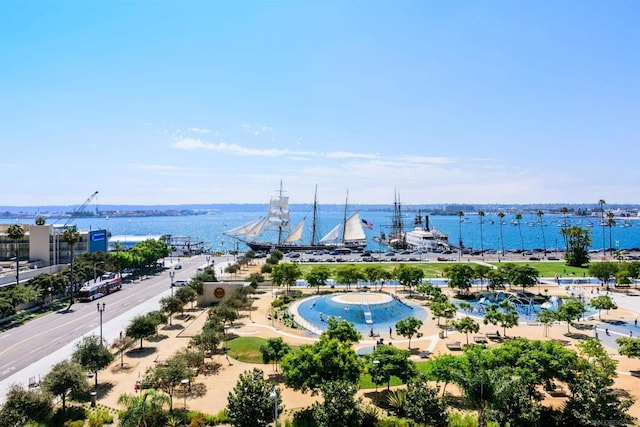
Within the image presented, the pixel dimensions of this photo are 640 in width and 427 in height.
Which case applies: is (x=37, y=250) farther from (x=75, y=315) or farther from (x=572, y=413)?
(x=572, y=413)

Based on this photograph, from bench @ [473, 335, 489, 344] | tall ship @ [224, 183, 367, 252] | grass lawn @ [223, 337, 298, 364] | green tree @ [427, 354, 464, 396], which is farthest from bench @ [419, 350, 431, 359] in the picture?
tall ship @ [224, 183, 367, 252]

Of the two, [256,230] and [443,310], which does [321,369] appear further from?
[256,230]

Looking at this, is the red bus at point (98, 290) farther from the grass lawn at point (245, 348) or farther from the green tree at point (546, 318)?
the green tree at point (546, 318)

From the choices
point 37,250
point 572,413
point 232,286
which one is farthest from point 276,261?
point 572,413

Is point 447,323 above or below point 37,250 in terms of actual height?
below

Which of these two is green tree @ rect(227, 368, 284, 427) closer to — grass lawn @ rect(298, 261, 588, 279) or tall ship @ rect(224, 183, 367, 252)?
grass lawn @ rect(298, 261, 588, 279)

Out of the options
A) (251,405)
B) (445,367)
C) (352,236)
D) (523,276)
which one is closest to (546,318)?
(445,367)
